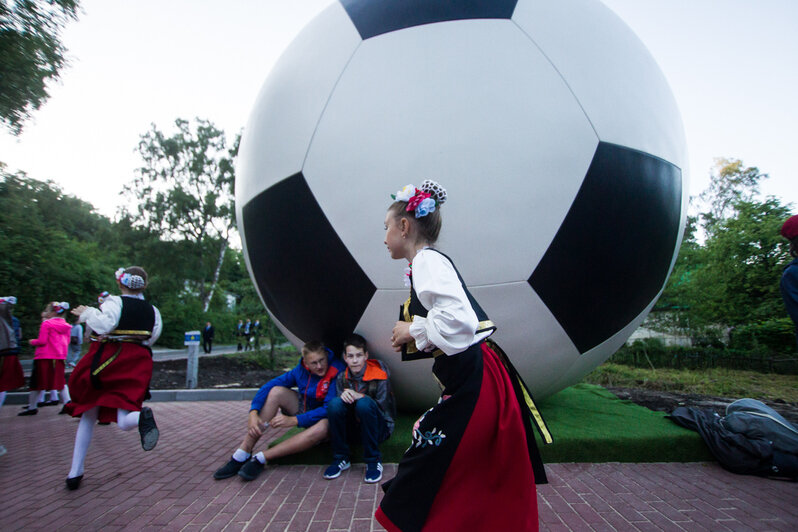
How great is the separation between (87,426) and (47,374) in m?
3.53

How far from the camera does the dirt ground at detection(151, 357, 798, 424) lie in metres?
4.14

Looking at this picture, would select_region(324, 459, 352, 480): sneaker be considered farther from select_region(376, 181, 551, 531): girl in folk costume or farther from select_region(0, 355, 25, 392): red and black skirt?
select_region(0, 355, 25, 392): red and black skirt

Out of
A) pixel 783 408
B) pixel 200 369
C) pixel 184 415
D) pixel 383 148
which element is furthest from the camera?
pixel 200 369

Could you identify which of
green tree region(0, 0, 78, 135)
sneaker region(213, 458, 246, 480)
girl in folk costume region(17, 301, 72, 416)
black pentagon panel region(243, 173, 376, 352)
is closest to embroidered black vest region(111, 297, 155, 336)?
black pentagon panel region(243, 173, 376, 352)

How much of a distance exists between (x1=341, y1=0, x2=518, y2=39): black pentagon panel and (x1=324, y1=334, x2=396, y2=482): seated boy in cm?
201

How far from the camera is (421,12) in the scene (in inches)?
98.7

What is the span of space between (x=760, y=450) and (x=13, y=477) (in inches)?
194

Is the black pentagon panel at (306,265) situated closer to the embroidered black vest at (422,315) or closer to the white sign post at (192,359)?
the embroidered black vest at (422,315)

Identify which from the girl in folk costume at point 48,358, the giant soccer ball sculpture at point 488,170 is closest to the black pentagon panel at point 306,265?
the giant soccer ball sculpture at point 488,170

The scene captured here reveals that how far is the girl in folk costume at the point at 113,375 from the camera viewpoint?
2.56 metres

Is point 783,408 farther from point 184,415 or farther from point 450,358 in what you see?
point 184,415

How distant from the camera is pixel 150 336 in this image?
2.86 m

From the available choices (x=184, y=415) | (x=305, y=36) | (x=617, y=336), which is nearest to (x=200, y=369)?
(x=184, y=415)

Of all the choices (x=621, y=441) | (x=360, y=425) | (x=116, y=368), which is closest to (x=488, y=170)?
(x=360, y=425)
